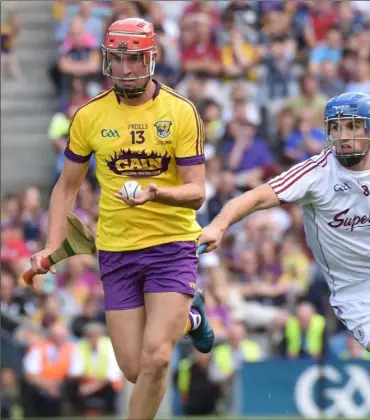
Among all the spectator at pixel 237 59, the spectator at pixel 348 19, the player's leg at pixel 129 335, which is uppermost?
the player's leg at pixel 129 335

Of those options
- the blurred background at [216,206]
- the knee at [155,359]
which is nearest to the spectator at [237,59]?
the blurred background at [216,206]

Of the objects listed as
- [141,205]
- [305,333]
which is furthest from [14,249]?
[141,205]

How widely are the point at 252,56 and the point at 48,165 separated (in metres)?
2.68

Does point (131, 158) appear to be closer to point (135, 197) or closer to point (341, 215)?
point (135, 197)

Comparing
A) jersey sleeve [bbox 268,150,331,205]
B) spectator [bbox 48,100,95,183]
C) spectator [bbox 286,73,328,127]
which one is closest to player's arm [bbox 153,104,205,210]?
jersey sleeve [bbox 268,150,331,205]

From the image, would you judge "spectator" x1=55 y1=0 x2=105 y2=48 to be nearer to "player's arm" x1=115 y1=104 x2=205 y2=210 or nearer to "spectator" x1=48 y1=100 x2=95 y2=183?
"spectator" x1=48 y1=100 x2=95 y2=183

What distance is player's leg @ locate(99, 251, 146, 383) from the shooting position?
7.59 metres

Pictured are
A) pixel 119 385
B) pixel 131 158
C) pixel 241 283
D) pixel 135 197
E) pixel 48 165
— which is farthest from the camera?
pixel 48 165

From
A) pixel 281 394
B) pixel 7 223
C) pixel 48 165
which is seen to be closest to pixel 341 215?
pixel 281 394

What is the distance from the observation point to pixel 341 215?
24.8 feet

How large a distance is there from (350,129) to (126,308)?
65.3 inches

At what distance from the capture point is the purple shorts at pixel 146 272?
754cm

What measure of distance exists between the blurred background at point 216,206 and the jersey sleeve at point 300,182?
15.5ft

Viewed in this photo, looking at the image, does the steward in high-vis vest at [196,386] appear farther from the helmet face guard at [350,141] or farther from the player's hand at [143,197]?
the player's hand at [143,197]
